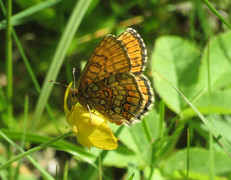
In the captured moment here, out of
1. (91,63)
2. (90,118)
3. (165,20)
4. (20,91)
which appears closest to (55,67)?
(91,63)

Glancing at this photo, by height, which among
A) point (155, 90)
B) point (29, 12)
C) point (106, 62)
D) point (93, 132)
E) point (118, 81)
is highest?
point (29, 12)

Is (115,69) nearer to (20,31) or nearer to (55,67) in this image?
(55,67)

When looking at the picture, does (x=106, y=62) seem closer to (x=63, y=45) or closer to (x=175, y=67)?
(x=63, y=45)

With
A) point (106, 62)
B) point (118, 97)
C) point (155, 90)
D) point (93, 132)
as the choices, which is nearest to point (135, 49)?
point (106, 62)

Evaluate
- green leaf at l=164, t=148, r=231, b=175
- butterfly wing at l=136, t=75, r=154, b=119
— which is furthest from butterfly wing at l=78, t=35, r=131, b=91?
green leaf at l=164, t=148, r=231, b=175

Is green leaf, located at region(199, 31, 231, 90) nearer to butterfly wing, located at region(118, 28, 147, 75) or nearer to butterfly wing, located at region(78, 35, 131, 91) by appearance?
butterfly wing, located at region(118, 28, 147, 75)

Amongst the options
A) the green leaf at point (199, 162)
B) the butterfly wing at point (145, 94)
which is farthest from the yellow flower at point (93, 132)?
the green leaf at point (199, 162)
